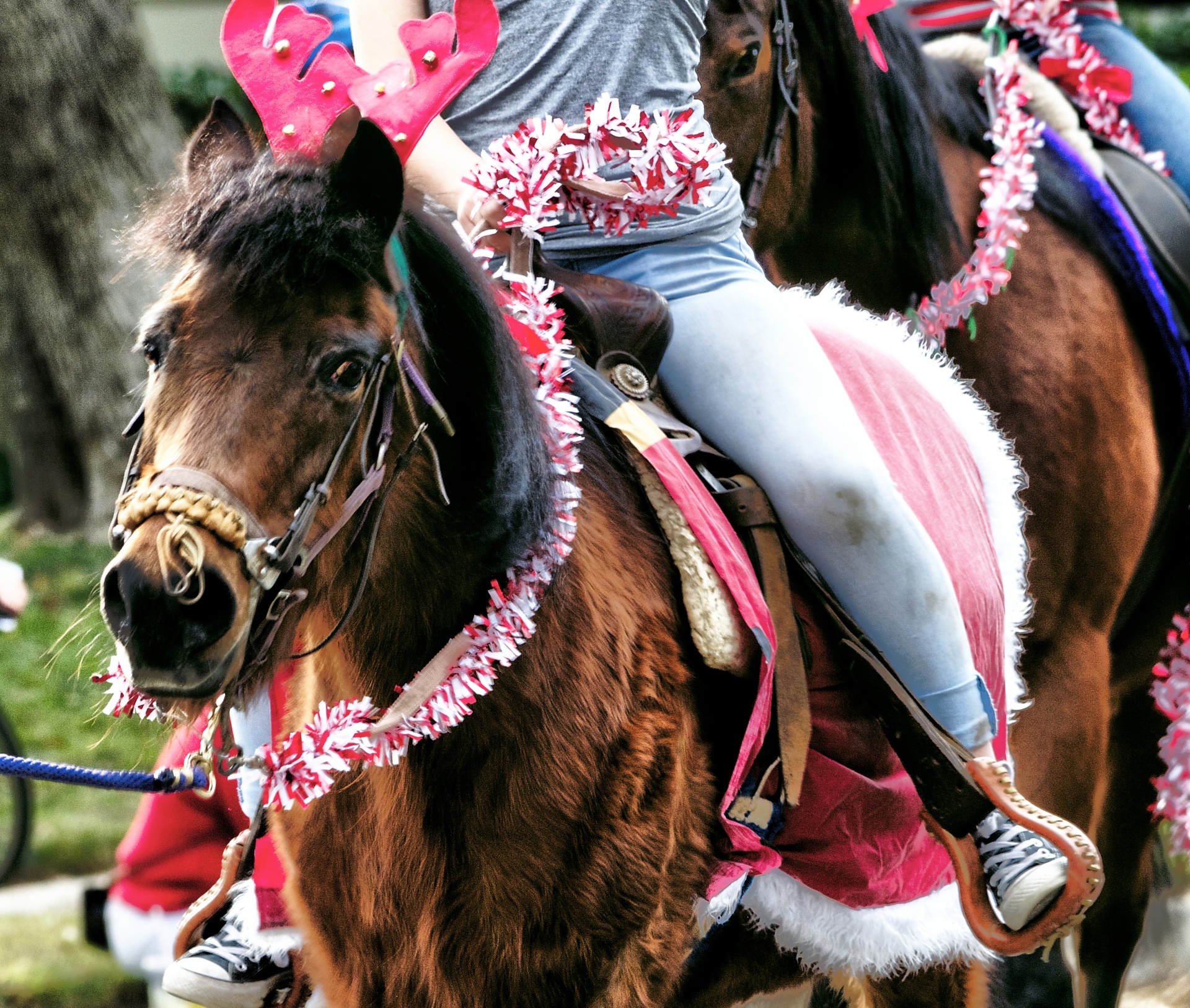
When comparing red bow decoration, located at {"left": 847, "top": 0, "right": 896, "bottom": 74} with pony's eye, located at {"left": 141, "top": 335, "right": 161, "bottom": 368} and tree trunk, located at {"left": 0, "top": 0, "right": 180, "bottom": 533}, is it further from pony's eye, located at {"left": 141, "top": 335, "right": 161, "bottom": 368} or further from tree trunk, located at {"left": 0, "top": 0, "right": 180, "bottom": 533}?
tree trunk, located at {"left": 0, "top": 0, "right": 180, "bottom": 533}

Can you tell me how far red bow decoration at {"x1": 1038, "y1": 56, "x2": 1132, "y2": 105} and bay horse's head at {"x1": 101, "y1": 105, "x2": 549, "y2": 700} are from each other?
2652mm

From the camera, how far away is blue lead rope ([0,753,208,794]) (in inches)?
79.4

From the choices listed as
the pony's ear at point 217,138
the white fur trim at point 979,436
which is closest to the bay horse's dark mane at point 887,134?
the white fur trim at point 979,436

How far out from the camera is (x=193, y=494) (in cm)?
154

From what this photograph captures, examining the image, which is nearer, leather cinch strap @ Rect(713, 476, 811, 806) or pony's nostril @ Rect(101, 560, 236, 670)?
pony's nostril @ Rect(101, 560, 236, 670)

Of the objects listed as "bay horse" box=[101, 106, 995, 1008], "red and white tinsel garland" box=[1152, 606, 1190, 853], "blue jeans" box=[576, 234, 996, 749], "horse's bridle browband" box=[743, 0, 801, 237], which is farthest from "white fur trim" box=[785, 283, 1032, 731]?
"red and white tinsel garland" box=[1152, 606, 1190, 853]

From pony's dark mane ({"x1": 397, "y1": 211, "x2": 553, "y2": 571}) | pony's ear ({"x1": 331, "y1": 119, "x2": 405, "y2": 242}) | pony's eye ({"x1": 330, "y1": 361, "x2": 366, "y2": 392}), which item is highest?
pony's ear ({"x1": 331, "y1": 119, "x2": 405, "y2": 242})

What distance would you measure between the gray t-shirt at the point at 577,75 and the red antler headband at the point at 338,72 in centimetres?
40

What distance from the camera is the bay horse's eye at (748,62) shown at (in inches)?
126

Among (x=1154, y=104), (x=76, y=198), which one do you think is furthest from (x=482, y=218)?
(x=76, y=198)

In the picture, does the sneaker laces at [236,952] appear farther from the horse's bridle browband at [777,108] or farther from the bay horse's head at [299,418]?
the horse's bridle browband at [777,108]

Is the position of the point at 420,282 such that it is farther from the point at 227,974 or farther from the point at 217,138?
the point at 227,974

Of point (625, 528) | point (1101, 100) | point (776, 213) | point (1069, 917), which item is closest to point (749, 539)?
point (625, 528)

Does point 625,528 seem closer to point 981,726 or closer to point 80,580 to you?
→ point 981,726
